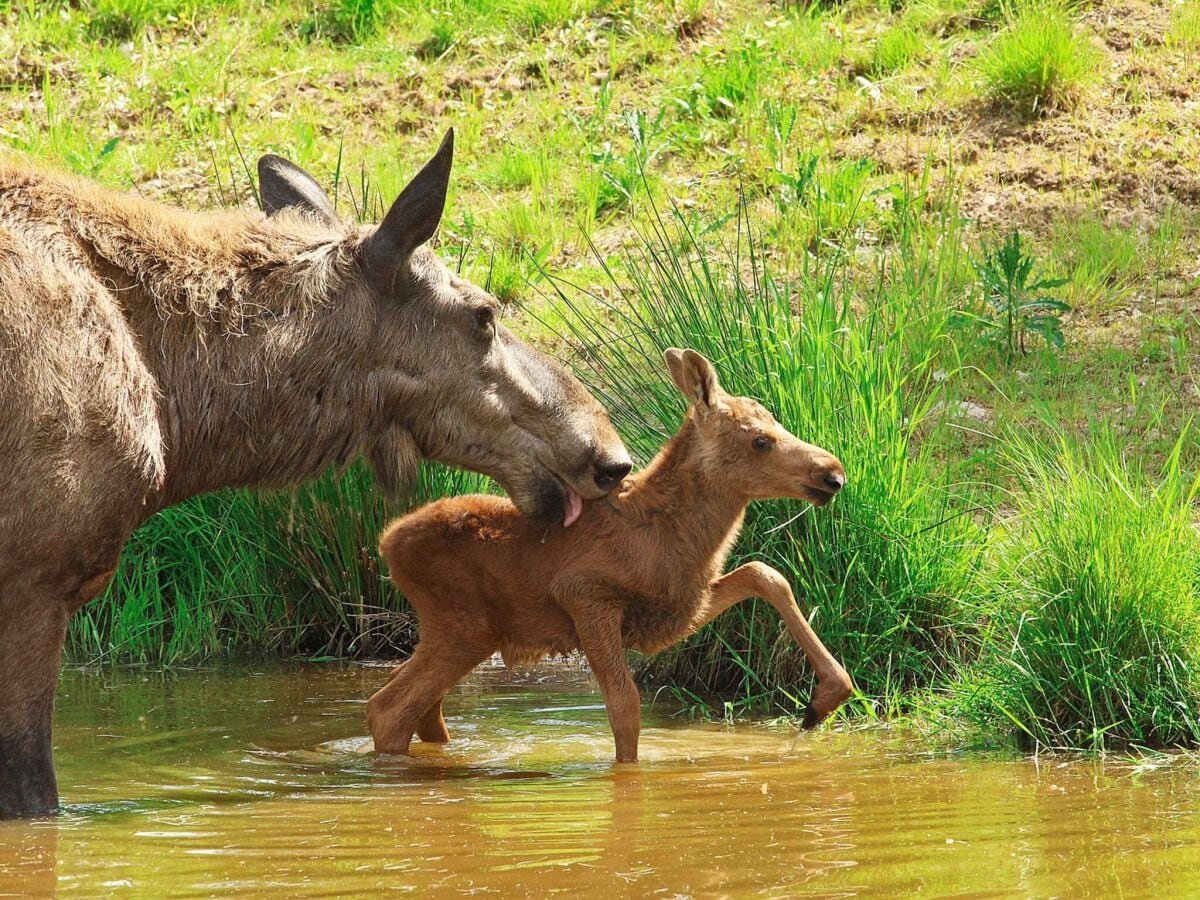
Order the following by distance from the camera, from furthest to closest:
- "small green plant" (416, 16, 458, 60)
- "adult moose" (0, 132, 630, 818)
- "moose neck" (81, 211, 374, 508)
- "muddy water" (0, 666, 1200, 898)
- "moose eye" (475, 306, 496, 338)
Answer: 1. "small green plant" (416, 16, 458, 60)
2. "moose eye" (475, 306, 496, 338)
3. "moose neck" (81, 211, 374, 508)
4. "adult moose" (0, 132, 630, 818)
5. "muddy water" (0, 666, 1200, 898)

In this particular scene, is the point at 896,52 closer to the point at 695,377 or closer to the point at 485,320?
the point at 695,377

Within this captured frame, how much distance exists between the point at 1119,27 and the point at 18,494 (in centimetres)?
1013

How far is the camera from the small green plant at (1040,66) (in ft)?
38.8

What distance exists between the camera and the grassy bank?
6.70 meters

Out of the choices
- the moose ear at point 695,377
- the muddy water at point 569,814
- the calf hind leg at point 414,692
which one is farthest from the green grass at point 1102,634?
the calf hind leg at point 414,692

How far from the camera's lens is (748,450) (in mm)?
6578

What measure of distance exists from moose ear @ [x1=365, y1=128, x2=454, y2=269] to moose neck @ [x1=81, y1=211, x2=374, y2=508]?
0.16 metres

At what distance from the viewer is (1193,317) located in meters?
9.38

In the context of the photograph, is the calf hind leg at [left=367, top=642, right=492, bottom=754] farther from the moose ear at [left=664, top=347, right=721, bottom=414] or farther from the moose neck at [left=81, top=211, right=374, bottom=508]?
the moose ear at [left=664, top=347, right=721, bottom=414]

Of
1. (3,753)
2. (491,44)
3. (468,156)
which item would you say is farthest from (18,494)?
(491,44)

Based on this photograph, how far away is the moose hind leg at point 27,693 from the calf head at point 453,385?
1.32m

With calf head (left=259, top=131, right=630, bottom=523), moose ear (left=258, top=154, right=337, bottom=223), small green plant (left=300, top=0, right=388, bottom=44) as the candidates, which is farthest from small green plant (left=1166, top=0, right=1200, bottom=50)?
moose ear (left=258, top=154, right=337, bottom=223)

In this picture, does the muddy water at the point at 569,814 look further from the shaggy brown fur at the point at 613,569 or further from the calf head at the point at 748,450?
the calf head at the point at 748,450

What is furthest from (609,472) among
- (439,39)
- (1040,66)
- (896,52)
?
(439,39)
